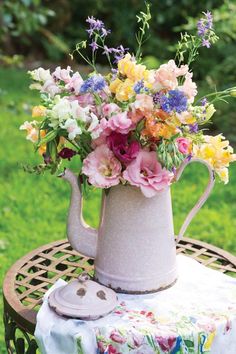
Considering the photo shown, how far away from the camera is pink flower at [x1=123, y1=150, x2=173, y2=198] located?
68.5 inches

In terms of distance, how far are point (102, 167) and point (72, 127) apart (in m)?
0.13

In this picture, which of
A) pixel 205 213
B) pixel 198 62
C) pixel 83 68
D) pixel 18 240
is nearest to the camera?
pixel 18 240

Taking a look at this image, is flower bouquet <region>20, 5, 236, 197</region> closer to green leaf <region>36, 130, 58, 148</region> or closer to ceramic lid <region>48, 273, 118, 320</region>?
green leaf <region>36, 130, 58, 148</region>

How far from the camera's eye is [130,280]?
1.85 metres

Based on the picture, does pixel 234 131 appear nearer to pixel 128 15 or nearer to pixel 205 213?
pixel 205 213

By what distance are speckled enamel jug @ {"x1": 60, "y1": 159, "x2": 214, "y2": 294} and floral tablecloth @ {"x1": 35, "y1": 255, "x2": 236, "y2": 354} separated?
1.9 inches

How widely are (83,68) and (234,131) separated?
2254mm

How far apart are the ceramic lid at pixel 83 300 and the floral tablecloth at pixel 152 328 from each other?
0.06 feet

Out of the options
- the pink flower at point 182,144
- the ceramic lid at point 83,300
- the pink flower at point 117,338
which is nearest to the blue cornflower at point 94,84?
the pink flower at point 182,144

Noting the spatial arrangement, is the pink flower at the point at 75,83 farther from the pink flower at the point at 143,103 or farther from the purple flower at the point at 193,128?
the purple flower at the point at 193,128

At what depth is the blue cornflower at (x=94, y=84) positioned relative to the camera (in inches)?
67.9

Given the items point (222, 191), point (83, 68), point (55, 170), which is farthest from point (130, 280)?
point (83, 68)

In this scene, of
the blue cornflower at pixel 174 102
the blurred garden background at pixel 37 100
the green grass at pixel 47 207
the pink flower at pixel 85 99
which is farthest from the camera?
the blurred garden background at pixel 37 100

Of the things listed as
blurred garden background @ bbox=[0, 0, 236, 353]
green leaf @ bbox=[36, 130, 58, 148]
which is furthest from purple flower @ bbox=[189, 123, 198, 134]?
blurred garden background @ bbox=[0, 0, 236, 353]
